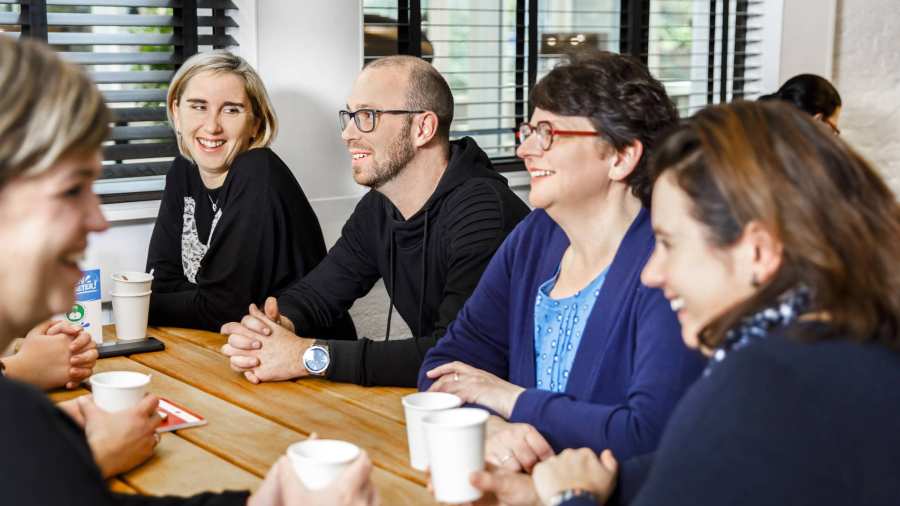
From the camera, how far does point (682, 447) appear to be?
3.51 feet

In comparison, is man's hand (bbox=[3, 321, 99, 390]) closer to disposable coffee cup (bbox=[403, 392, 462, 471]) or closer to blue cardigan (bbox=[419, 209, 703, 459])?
blue cardigan (bbox=[419, 209, 703, 459])

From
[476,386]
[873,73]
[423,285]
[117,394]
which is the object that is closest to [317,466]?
[117,394]

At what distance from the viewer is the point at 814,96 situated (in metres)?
4.07

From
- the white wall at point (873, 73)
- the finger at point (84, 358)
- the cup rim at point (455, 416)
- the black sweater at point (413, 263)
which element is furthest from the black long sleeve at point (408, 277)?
the white wall at point (873, 73)

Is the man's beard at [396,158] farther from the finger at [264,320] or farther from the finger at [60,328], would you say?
the finger at [60,328]

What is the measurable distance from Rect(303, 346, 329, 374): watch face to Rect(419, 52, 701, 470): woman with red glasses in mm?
212

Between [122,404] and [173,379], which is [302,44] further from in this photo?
[122,404]

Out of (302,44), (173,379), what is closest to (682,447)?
(173,379)

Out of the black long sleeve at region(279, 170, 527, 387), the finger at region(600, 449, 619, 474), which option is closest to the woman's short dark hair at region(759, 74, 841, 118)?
the black long sleeve at region(279, 170, 527, 387)

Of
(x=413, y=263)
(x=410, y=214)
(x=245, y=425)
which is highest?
(x=410, y=214)

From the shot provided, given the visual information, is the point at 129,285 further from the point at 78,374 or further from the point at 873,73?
the point at 873,73

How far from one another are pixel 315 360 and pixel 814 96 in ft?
8.83

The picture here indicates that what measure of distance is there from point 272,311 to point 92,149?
1.39 meters

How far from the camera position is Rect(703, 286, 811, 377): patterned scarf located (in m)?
1.12
